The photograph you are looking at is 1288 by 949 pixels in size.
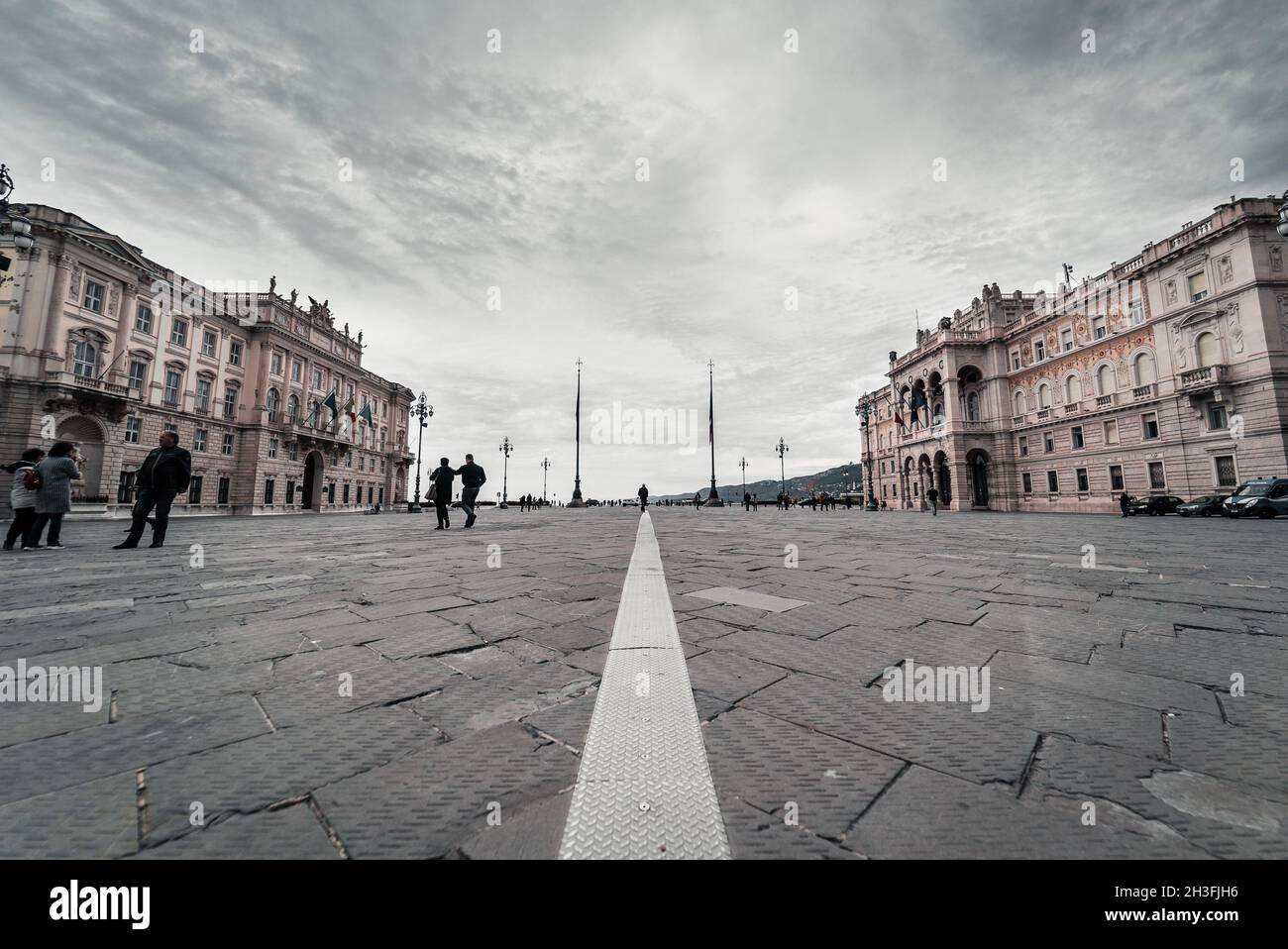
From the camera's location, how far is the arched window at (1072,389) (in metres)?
32.0

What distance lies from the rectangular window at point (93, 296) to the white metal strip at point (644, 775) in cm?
3526

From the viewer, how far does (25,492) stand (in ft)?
25.0

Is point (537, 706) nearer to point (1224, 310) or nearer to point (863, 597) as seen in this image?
point (863, 597)

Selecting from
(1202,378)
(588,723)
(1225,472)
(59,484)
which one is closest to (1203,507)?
(1225,472)

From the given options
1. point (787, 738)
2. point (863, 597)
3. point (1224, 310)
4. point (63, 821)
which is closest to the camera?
point (63, 821)

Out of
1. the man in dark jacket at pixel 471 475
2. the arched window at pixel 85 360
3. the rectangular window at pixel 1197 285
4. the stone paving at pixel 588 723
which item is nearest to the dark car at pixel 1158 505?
the rectangular window at pixel 1197 285

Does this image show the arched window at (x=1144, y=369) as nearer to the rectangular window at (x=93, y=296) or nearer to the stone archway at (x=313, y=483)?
the stone archway at (x=313, y=483)

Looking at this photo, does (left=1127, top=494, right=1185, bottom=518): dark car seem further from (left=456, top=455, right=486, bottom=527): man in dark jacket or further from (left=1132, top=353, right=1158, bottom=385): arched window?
(left=456, top=455, right=486, bottom=527): man in dark jacket

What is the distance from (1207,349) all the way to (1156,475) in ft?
21.8

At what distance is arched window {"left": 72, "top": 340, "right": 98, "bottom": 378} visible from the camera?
2366cm

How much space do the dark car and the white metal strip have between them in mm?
33026
